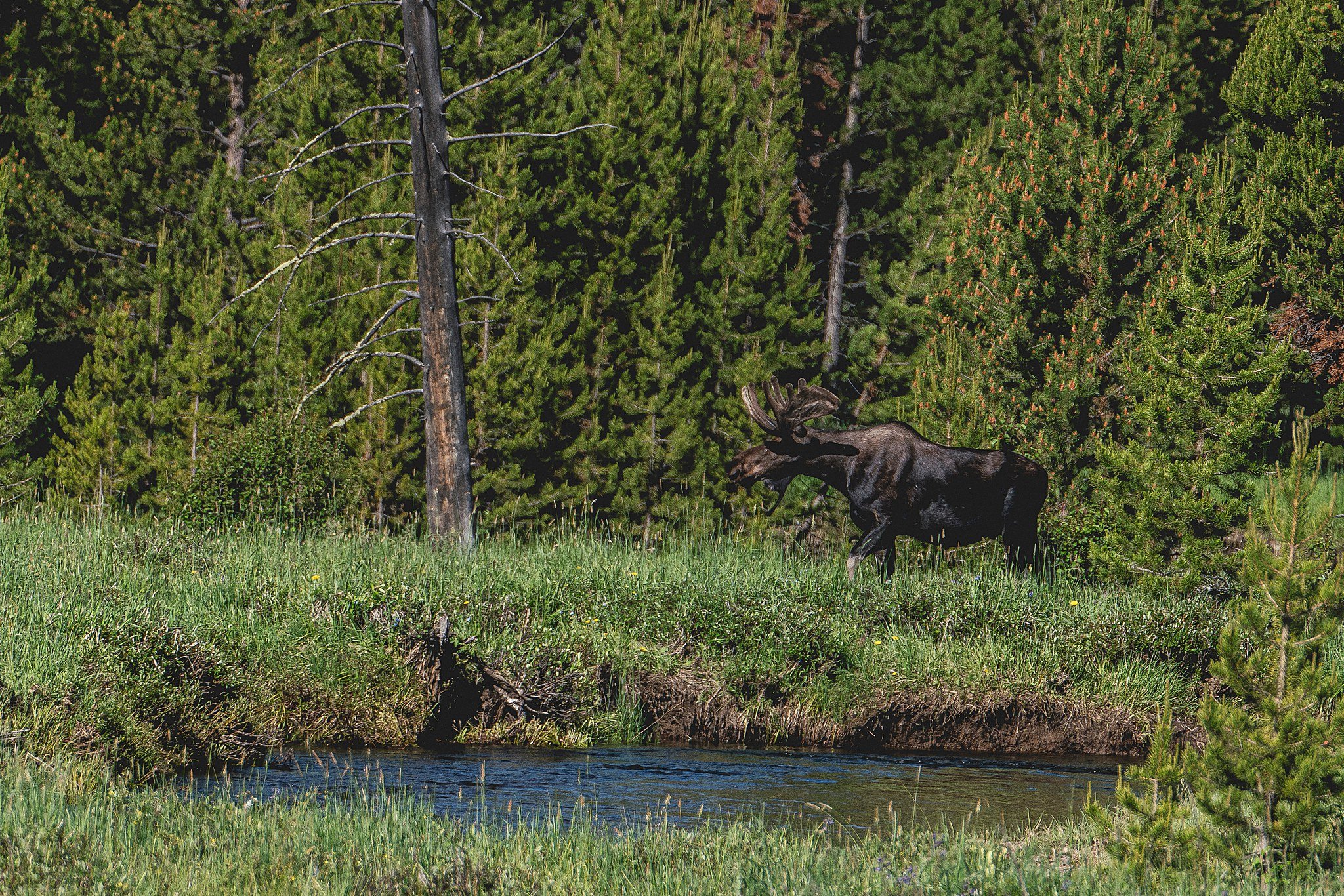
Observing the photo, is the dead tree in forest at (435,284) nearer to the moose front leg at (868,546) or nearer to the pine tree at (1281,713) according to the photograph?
the moose front leg at (868,546)

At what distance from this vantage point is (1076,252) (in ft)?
65.1

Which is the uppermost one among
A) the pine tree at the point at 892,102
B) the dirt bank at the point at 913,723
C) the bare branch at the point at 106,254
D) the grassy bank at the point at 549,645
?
the pine tree at the point at 892,102

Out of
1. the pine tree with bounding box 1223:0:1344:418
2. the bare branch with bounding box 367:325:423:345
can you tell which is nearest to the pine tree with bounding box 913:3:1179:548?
the pine tree with bounding box 1223:0:1344:418

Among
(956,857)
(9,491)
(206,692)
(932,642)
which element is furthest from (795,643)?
(9,491)

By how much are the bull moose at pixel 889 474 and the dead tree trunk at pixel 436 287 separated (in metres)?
3.53

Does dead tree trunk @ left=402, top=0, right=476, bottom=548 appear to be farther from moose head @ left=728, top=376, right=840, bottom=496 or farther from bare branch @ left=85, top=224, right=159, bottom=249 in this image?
bare branch @ left=85, top=224, right=159, bottom=249

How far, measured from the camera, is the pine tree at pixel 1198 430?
15.0m

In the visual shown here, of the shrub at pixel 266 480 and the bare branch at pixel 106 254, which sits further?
the bare branch at pixel 106 254

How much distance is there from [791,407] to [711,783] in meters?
5.27

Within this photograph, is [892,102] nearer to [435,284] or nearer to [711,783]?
[435,284]

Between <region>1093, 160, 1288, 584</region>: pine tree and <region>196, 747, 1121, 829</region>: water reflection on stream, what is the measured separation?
3.99m

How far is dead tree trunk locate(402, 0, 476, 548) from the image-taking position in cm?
1667

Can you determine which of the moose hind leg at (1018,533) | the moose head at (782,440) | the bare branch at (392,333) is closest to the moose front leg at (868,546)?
the moose head at (782,440)

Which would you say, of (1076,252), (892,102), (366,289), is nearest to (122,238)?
(366,289)
